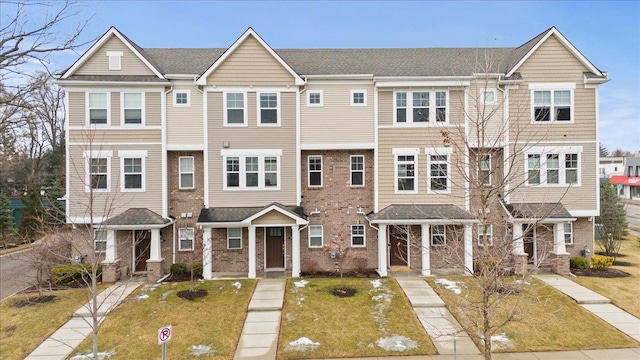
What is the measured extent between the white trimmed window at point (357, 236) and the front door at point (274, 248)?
3.63m

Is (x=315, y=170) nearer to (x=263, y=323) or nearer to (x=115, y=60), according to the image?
(x=263, y=323)

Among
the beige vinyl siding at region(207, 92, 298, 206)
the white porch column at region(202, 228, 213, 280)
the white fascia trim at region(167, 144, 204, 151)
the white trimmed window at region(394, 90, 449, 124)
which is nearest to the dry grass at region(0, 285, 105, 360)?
the white porch column at region(202, 228, 213, 280)

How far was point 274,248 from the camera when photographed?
18359mm

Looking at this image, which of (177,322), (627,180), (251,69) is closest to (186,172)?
(251,69)

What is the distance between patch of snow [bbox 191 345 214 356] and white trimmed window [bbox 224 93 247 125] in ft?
34.0

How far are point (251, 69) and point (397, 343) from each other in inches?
537

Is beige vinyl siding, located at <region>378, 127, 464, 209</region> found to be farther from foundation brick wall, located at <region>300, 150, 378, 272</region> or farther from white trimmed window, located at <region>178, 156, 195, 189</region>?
white trimmed window, located at <region>178, 156, 195, 189</region>

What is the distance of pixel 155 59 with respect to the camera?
19828 mm

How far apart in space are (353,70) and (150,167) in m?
11.4

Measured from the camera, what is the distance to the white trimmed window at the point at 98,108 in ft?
57.2

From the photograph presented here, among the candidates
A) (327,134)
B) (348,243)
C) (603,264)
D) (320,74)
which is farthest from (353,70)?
(603,264)

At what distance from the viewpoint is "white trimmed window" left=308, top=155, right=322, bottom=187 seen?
18.5m

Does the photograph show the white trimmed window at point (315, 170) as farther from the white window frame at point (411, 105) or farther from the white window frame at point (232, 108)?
the white window frame at point (411, 105)

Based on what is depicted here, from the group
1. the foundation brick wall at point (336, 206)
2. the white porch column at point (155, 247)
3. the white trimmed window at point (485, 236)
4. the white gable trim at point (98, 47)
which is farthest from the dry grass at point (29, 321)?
the white trimmed window at point (485, 236)
